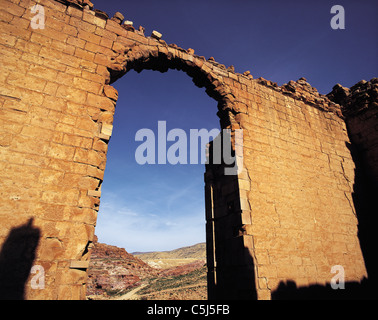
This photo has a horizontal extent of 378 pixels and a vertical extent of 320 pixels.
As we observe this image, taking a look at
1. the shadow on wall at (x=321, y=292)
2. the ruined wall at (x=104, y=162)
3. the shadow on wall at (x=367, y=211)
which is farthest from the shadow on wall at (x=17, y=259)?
the shadow on wall at (x=367, y=211)

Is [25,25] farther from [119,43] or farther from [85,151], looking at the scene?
[85,151]

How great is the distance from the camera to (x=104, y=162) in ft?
13.5

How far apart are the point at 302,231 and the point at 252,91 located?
13.3ft

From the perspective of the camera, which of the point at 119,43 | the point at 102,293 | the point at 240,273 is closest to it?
the point at 240,273

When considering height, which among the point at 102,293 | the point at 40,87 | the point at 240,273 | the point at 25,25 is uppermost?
the point at 25,25

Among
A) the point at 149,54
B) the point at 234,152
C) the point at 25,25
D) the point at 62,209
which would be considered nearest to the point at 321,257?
the point at 234,152

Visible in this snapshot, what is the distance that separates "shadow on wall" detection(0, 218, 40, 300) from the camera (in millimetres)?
2895

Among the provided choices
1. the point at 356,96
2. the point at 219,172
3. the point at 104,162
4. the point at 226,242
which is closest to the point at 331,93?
the point at 356,96

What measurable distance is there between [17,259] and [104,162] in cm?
185

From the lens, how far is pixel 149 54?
5.55 metres

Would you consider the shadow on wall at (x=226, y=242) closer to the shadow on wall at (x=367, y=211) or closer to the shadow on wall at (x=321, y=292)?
the shadow on wall at (x=321, y=292)

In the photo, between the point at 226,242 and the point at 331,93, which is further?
the point at 331,93

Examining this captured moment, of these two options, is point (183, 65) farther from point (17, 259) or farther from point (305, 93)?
point (17, 259)

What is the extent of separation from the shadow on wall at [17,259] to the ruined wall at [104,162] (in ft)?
0.04
